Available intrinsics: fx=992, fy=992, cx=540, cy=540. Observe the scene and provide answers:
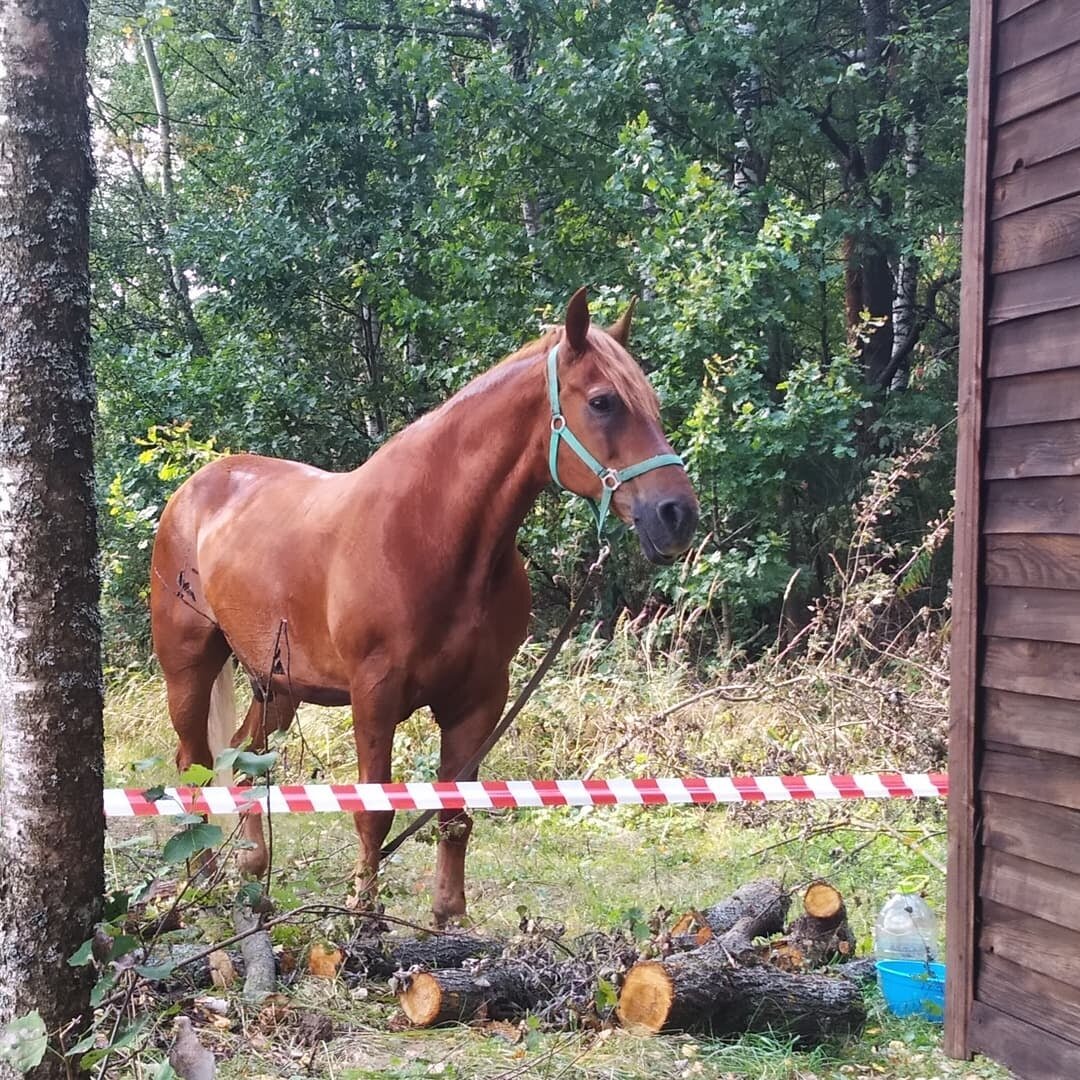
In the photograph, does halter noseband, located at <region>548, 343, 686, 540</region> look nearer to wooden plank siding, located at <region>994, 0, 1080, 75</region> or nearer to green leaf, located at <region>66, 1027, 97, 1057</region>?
wooden plank siding, located at <region>994, 0, 1080, 75</region>

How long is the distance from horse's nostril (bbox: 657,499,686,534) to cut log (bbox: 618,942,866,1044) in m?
1.31

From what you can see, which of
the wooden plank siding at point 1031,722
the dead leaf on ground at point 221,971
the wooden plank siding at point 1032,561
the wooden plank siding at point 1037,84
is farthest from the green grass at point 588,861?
the wooden plank siding at point 1037,84

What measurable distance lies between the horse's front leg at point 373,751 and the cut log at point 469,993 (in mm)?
514

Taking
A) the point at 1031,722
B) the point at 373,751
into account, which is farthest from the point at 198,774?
the point at 1031,722

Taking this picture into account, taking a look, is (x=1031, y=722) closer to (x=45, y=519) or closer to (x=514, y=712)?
(x=514, y=712)

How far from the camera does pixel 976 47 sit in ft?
9.53

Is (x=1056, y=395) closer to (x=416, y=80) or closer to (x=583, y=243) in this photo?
(x=583, y=243)

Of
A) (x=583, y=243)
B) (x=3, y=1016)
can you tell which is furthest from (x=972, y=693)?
(x=583, y=243)

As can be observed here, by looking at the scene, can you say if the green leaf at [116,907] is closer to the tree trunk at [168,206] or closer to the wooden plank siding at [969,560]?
the wooden plank siding at [969,560]

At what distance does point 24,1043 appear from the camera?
1.86 m

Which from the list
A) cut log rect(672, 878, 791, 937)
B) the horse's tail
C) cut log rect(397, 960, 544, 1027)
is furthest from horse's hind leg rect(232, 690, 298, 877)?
cut log rect(672, 878, 791, 937)

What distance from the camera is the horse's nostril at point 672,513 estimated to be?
10.0 ft

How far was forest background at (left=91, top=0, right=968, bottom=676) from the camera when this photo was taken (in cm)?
754

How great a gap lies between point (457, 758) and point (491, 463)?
113 centimetres
